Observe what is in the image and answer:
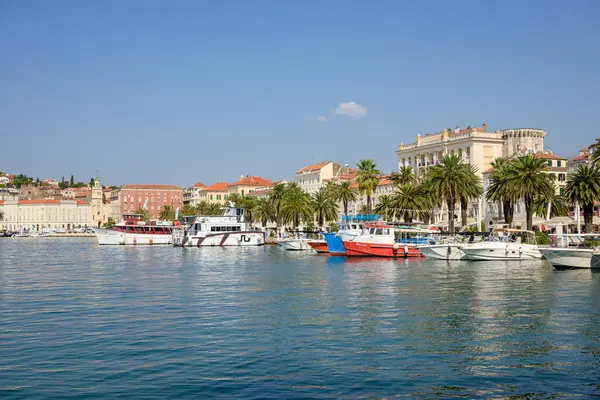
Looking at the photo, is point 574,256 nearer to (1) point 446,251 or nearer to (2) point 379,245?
(1) point 446,251

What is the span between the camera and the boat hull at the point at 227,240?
111 m

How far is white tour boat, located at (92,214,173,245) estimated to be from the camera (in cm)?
12575

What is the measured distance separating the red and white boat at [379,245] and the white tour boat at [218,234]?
38344 mm

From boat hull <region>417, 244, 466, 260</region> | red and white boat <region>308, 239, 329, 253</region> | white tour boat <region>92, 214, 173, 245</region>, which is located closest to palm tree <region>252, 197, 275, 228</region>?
white tour boat <region>92, 214, 173, 245</region>

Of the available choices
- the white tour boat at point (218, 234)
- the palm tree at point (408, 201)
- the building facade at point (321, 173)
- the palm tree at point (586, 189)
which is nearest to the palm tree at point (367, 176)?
the palm tree at point (408, 201)

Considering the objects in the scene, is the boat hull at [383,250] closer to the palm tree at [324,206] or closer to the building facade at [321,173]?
the palm tree at [324,206]

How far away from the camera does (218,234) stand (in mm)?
111688

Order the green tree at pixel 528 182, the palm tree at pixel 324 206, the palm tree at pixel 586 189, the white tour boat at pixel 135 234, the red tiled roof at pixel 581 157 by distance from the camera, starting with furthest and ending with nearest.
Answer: the palm tree at pixel 324 206, the white tour boat at pixel 135 234, the red tiled roof at pixel 581 157, the green tree at pixel 528 182, the palm tree at pixel 586 189

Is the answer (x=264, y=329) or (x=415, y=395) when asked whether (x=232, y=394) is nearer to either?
(x=415, y=395)

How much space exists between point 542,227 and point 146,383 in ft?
272

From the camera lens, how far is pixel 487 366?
71.5 ft

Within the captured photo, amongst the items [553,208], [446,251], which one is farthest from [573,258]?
[553,208]

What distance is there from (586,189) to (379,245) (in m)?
21.8

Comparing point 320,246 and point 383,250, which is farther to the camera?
point 320,246
